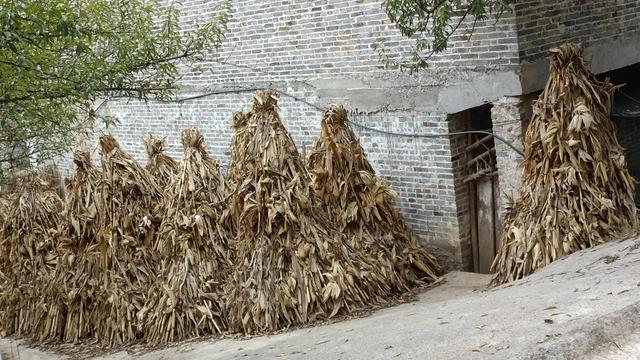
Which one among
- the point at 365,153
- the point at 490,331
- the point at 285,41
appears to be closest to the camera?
the point at 490,331

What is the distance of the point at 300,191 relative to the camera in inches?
401

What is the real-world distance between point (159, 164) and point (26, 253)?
260cm

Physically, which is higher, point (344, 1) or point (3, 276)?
point (344, 1)

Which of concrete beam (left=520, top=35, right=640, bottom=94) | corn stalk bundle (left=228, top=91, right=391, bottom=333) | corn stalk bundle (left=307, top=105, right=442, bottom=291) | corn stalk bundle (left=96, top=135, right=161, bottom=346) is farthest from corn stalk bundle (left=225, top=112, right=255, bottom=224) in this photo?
concrete beam (left=520, top=35, right=640, bottom=94)

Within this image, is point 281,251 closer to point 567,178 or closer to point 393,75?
point 393,75

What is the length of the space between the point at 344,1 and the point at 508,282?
175 inches

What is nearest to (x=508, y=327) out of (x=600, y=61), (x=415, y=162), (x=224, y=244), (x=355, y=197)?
(x=355, y=197)

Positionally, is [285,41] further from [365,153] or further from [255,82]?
[365,153]

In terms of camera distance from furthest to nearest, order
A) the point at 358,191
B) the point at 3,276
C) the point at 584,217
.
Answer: the point at 3,276 → the point at 358,191 → the point at 584,217

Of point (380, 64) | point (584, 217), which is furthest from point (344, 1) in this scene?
point (584, 217)

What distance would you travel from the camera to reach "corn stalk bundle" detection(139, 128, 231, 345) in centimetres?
1059

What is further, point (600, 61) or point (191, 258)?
point (600, 61)

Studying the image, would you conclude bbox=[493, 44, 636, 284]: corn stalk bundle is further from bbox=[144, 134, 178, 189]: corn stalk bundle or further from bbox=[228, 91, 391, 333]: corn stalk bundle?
bbox=[144, 134, 178, 189]: corn stalk bundle

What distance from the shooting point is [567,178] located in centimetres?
919
